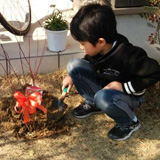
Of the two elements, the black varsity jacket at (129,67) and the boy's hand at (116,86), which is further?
the boy's hand at (116,86)

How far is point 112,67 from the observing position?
2.07 metres

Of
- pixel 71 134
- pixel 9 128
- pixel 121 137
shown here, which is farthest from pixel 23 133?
pixel 121 137

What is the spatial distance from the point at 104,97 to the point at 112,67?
0.75 ft

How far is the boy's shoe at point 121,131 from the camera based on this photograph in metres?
2.25

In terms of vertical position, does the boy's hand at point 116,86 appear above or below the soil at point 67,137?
above

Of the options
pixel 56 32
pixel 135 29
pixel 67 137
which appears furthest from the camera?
pixel 135 29

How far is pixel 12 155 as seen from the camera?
6.82 ft

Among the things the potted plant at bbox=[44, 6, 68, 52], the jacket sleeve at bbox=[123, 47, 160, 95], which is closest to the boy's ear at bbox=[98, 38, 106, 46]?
the jacket sleeve at bbox=[123, 47, 160, 95]

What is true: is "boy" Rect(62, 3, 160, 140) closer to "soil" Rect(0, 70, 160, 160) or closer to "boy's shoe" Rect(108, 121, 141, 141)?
"boy's shoe" Rect(108, 121, 141, 141)

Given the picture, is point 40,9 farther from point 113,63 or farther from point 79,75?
point 113,63

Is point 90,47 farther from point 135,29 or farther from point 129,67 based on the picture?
point 135,29

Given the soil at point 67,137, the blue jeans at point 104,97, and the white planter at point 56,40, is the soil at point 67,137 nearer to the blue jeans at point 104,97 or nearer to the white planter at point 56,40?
the blue jeans at point 104,97

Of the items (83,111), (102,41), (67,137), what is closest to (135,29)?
(83,111)

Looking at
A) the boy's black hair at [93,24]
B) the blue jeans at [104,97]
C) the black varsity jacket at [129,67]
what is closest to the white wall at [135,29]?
the blue jeans at [104,97]
